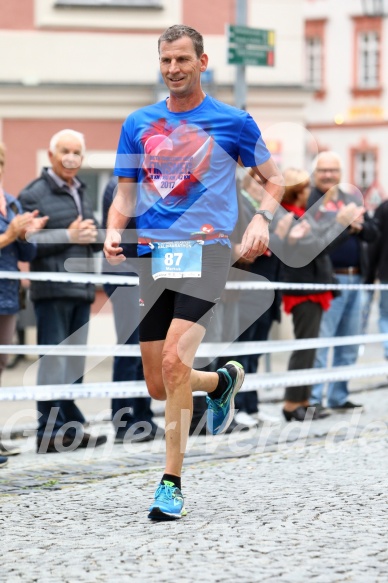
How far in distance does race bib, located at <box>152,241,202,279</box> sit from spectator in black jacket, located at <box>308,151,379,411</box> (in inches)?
182

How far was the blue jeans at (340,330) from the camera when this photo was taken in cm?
1124

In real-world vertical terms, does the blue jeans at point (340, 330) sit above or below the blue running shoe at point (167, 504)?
below

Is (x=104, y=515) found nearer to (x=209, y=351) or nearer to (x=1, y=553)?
(x=1, y=553)

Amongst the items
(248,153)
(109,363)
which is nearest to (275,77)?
(109,363)

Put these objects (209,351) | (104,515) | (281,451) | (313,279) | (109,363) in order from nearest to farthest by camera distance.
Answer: (104,515), (281,451), (209,351), (313,279), (109,363)

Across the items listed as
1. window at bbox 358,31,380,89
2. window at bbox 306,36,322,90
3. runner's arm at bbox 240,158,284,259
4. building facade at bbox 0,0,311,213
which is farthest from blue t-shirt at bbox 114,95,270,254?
window at bbox 306,36,322,90

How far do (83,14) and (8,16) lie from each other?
955mm

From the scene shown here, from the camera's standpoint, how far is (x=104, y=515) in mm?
6180

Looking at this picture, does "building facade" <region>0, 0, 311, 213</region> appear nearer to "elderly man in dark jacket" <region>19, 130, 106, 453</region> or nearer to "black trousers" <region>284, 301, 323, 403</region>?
"black trousers" <region>284, 301, 323, 403</region>

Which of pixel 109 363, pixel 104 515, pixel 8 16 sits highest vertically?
pixel 8 16

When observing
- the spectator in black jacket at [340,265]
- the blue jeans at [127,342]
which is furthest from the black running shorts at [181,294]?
the spectator in black jacket at [340,265]

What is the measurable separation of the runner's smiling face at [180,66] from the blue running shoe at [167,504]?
1.76 m

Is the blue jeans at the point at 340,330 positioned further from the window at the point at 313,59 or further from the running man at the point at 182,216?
the window at the point at 313,59

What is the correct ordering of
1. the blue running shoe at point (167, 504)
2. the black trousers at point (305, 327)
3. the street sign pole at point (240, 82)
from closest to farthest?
the blue running shoe at point (167, 504), the black trousers at point (305, 327), the street sign pole at point (240, 82)
